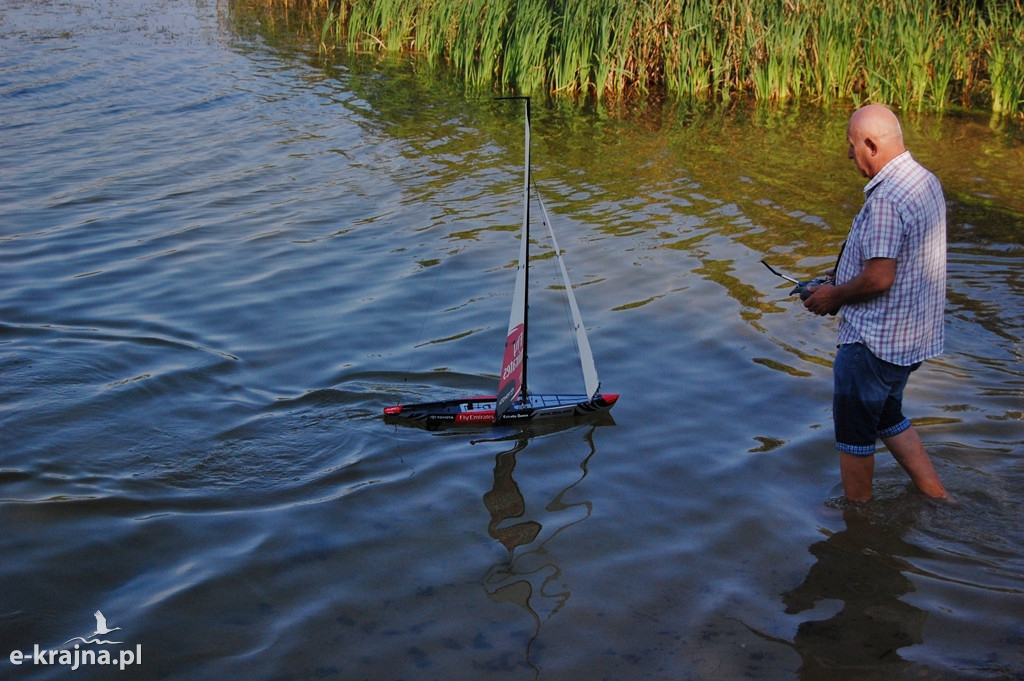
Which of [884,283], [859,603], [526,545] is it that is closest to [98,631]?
[526,545]

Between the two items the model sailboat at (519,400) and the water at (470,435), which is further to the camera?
the model sailboat at (519,400)

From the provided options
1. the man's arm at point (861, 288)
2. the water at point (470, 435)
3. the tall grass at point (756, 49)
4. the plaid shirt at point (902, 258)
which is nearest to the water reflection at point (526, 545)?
the water at point (470, 435)

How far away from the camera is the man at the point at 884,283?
15.3ft

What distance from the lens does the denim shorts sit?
4910 mm

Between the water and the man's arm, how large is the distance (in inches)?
51.0

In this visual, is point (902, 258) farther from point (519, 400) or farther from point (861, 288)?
point (519, 400)

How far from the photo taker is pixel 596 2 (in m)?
16.3

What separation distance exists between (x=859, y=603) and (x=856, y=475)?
0.78 m

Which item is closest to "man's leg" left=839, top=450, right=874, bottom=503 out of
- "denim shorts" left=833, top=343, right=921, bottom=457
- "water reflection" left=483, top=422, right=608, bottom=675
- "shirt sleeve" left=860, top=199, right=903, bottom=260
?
"denim shorts" left=833, top=343, right=921, bottom=457

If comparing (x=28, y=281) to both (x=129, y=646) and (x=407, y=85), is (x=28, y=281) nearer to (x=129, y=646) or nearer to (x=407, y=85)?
(x=129, y=646)

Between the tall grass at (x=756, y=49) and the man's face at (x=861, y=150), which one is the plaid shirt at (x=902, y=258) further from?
the tall grass at (x=756, y=49)

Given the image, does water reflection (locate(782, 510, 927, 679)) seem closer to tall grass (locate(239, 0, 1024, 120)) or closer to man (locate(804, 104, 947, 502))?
man (locate(804, 104, 947, 502))

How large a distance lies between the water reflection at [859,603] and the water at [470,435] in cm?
2

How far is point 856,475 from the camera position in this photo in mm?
5277
